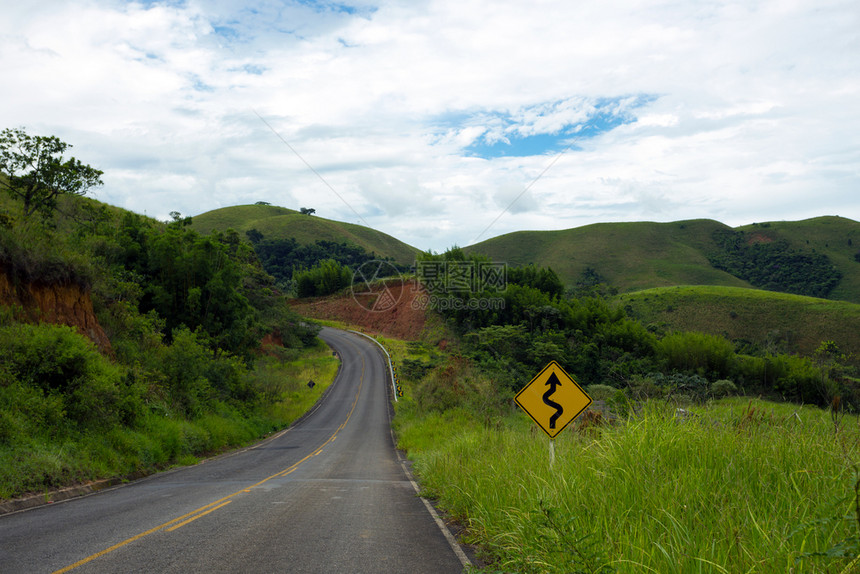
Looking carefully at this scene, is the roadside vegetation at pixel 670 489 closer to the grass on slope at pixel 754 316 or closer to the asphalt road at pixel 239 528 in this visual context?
the asphalt road at pixel 239 528

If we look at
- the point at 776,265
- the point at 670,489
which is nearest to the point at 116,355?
the point at 670,489

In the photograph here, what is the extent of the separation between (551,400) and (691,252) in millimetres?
165467

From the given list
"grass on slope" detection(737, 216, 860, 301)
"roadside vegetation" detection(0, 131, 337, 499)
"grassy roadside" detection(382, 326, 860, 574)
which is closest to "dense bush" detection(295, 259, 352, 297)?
"roadside vegetation" detection(0, 131, 337, 499)

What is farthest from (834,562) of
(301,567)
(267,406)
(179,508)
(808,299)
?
(808,299)

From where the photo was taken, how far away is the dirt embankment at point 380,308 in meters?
80.6

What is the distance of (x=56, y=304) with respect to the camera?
722 inches

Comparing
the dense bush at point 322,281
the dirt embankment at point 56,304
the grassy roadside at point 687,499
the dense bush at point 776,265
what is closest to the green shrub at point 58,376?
the dirt embankment at point 56,304

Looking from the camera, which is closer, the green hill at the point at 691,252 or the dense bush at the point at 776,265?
the dense bush at the point at 776,265

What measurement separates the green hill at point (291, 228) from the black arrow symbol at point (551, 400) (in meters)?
143

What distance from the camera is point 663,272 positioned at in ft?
452

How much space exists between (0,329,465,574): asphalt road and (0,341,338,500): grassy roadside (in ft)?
2.92

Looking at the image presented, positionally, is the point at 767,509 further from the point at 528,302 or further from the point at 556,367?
the point at 528,302

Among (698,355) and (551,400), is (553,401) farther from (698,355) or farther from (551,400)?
(698,355)

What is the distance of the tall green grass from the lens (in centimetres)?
364
